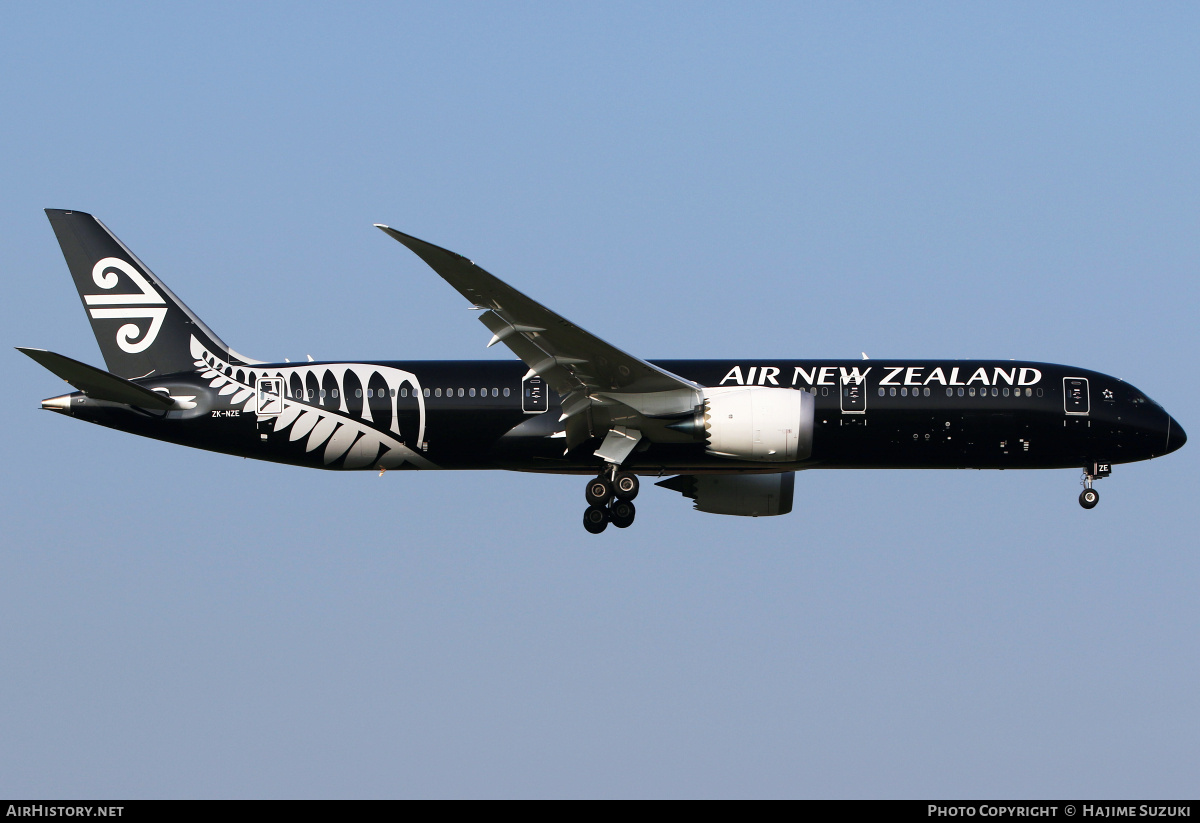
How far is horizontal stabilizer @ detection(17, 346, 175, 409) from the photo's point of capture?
34.2 metres

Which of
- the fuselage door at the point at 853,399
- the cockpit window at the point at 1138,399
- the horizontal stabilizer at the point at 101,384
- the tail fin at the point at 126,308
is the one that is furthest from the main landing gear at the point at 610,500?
the cockpit window at the point at 1138,399

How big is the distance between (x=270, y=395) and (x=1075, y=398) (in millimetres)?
20466

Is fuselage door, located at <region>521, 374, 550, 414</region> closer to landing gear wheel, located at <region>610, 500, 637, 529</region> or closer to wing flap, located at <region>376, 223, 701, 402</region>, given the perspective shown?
wing flap, located at <region>376, 223, 701, 402</region>

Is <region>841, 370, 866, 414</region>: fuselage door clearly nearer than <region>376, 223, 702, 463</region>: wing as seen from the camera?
No

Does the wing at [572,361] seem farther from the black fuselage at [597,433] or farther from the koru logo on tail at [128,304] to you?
the koru logo on tail at [128,304]

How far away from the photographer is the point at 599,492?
118 feet

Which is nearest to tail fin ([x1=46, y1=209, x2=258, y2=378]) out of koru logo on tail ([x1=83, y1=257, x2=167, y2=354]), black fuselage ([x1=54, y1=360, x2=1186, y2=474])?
koru logo on tail ([x1=83, y1=257, x2=167, y2=354])

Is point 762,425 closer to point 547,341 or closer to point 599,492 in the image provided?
point 599,492

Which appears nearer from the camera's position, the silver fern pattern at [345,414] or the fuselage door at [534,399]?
the fuselage door at [534,399]

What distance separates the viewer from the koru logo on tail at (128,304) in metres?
38.3

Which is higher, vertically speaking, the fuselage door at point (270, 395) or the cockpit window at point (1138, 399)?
the cockpit window at point (1138, 399)

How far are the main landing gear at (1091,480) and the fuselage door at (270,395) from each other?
20.7 meters

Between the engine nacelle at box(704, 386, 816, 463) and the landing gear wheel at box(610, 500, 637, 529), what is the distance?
99.2 inches
